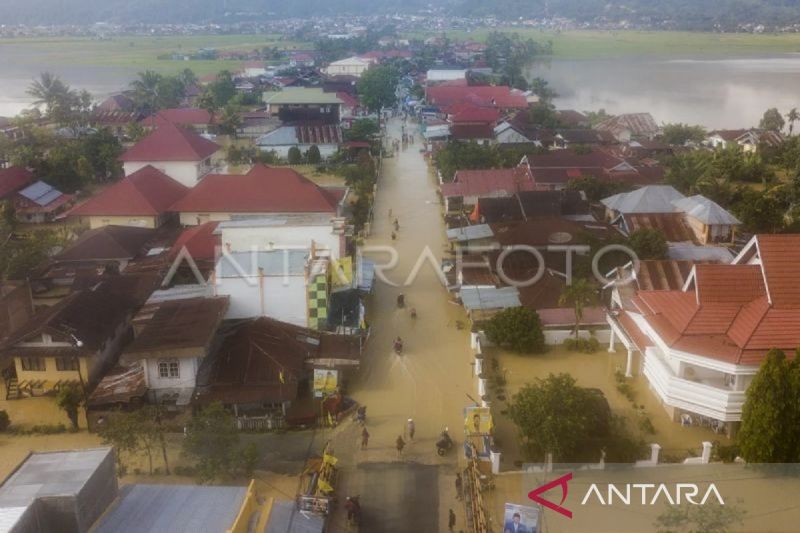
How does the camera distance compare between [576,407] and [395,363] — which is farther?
[395,363]

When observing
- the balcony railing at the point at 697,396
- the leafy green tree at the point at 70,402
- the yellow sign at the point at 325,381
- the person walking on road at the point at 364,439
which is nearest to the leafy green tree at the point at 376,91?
the yellow sign at the point at 325,381

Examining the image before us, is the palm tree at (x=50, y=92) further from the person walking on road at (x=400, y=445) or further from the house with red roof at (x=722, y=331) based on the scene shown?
the house with red roof at (x=722, y=331)

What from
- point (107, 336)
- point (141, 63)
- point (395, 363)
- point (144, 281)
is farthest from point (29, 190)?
point (141, 63)

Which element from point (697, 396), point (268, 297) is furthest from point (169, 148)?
point (697, 396)

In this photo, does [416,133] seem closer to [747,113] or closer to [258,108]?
[258,108]

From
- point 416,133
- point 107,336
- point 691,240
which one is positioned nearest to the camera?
point 107,336

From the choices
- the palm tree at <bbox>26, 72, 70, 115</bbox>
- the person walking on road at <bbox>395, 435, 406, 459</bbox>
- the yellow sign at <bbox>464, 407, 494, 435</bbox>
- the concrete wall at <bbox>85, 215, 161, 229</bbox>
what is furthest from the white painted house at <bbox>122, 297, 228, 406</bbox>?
the palm tree at <bbox>26, 72, 70, 115</bbox>

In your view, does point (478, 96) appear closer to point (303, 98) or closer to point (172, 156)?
point (303, 98)
